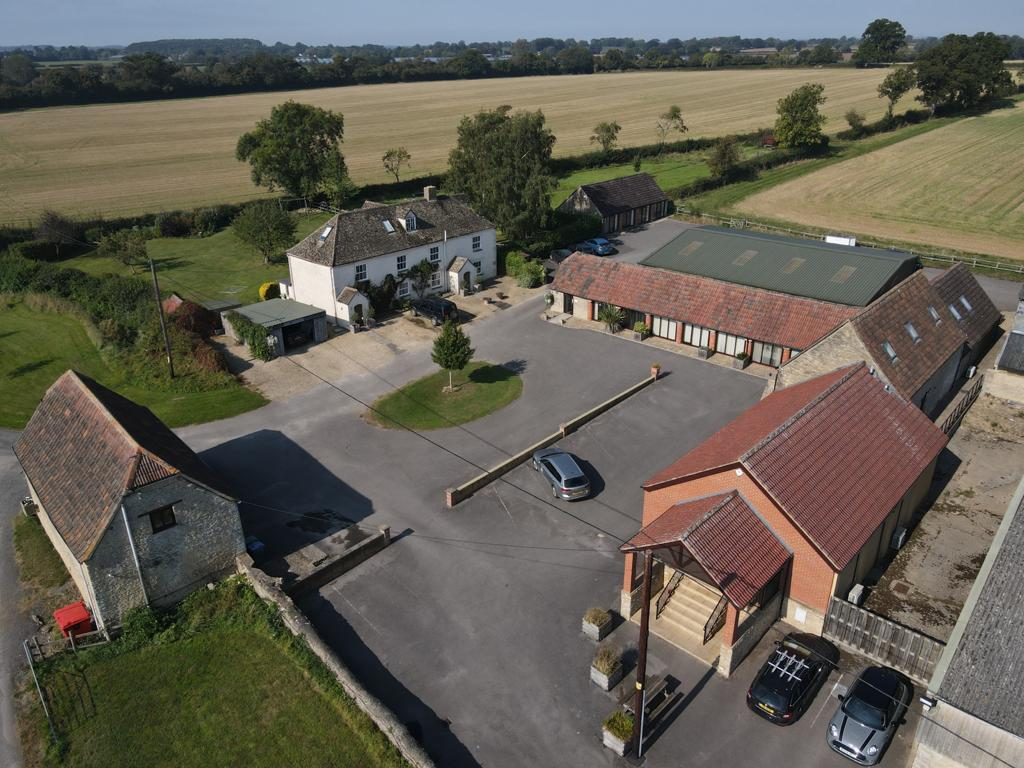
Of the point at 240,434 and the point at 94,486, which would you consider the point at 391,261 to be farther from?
the point at 94,486

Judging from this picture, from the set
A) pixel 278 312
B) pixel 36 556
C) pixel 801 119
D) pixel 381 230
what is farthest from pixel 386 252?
pixel 801 119

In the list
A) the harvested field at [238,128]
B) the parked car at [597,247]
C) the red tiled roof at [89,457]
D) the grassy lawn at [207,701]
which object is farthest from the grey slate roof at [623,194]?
the grassy lawn at [207,701]

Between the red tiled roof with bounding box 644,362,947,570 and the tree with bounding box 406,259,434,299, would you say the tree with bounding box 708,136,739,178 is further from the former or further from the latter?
the red tiled roof with bounding box 644,362,947,570

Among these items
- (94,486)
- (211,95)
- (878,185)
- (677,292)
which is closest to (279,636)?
(94,486)

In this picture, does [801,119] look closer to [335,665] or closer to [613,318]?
[613,318]

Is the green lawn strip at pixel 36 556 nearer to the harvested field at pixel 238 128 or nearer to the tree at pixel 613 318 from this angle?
the tree at pixel 613 318

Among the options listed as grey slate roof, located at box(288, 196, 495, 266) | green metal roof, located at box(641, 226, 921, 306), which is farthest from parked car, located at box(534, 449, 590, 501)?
grey slate roof, located at box(288, 196, 495, 266)
